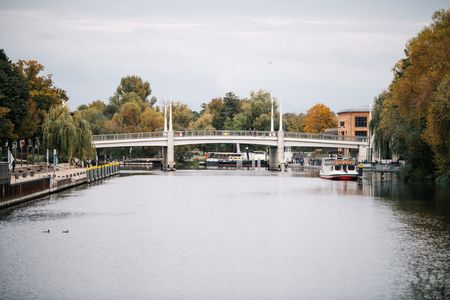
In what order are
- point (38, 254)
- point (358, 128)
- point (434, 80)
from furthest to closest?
point (358, 128) < point (434, 80) < point (38, 254)

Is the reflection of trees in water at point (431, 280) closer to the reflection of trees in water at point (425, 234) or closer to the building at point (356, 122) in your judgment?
the reflection of trees in water at point (425, 234)

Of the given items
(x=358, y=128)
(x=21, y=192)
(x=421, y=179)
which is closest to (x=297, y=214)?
(x=21, y=192)

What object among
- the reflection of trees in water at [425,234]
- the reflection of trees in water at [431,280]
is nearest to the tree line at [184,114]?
the reflection of trees in water at [425,234]

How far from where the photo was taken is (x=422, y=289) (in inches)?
1166

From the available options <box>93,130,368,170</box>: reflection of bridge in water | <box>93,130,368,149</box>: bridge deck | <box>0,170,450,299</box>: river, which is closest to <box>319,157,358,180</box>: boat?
<box>93,130,368,149</box>: bridge deck

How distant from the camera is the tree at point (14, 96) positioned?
A: 83.5 meters

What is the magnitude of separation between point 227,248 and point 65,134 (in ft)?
180

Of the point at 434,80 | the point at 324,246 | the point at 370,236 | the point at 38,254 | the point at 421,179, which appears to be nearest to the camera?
the point at 38,254

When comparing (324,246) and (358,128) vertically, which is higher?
(358,128)

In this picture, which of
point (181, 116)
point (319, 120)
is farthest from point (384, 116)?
point (319, 120)

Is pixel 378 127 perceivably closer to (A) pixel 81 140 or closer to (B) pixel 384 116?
(B) pixel 384 116

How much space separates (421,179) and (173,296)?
5857 centimetres

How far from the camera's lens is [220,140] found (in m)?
121

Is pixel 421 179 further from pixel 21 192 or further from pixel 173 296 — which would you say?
pixel 173 296
